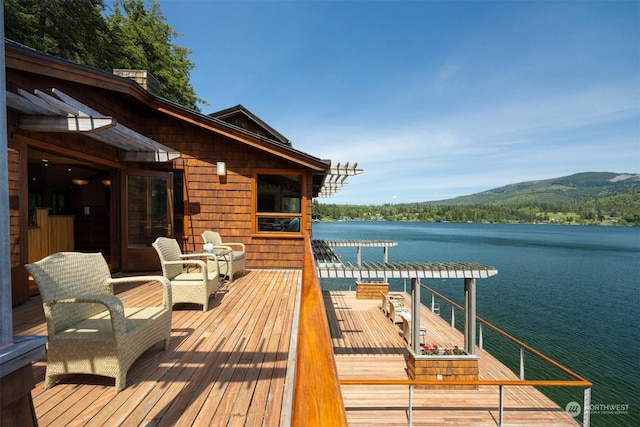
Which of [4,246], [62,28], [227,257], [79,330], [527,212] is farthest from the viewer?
[527,212]

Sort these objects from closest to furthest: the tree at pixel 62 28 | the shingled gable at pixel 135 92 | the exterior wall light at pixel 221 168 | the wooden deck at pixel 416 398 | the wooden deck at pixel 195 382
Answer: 1. the wooden deck at pixel 195 382
2. the shingled gable at pixel 135 92
3. the wooden deck at pixel 416 398
4. the exterior wall light at pixel 221 168
5. the tree at pixel 62 28

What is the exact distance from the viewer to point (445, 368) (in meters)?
5.49

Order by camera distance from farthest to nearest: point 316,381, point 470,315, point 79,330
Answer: point 470,315 → point 79,330 → point 316,381

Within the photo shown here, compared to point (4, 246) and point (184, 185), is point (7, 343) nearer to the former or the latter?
point (4, 246)

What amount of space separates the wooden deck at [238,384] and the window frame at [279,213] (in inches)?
31.1

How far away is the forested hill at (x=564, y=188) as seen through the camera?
12981cm

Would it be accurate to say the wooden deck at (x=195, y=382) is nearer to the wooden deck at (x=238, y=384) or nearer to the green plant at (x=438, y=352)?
the wooden deck at (x=238, y=384)

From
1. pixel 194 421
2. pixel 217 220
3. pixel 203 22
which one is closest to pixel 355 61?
pixel 203 22

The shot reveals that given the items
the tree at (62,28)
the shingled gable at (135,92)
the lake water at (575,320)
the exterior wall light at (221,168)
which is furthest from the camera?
the tree at (62,28)

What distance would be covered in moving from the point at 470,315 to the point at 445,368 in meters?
1.15

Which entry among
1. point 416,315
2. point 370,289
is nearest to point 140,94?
point 416,315

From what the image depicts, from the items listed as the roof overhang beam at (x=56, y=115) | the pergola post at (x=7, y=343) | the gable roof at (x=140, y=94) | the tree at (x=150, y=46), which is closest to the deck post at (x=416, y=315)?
the gable roof at (x=140, y=94)

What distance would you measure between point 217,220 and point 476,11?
2024 centimetres

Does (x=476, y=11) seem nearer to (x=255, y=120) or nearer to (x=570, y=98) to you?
(x=570, y=98)
